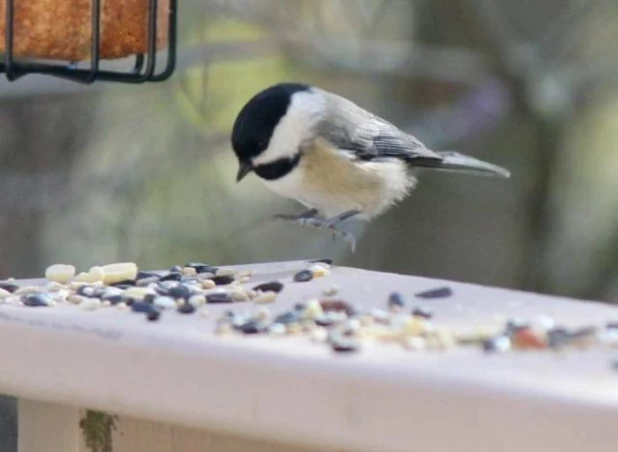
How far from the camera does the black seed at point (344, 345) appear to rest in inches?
47.7

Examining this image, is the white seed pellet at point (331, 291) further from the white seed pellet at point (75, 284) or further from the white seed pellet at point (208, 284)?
the white seed pellet at point (75, 284)

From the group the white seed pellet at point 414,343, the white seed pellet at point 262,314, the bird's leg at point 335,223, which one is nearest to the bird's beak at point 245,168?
the bird's leg at point 335,223

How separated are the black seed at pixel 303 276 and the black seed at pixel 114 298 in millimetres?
293

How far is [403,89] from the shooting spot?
448 centimetres

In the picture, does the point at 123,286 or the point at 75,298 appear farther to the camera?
the point at 123,286

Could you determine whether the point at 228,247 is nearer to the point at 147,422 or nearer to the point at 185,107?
the point at 185,107

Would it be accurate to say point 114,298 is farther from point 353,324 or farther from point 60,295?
point 353,324

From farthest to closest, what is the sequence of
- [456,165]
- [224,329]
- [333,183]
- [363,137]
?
[456,165]
[363,137]
[333,183]
[224,329]

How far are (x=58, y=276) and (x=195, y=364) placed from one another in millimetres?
624

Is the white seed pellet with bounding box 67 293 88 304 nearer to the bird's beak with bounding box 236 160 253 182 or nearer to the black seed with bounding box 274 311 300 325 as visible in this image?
the black seed with bounding box 274 311 300 325

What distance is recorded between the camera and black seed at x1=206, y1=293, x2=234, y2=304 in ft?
5.18

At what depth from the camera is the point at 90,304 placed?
1.54 meters

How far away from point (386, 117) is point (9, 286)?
111 inches

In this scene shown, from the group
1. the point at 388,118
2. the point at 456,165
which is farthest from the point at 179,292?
the point at 388,118
